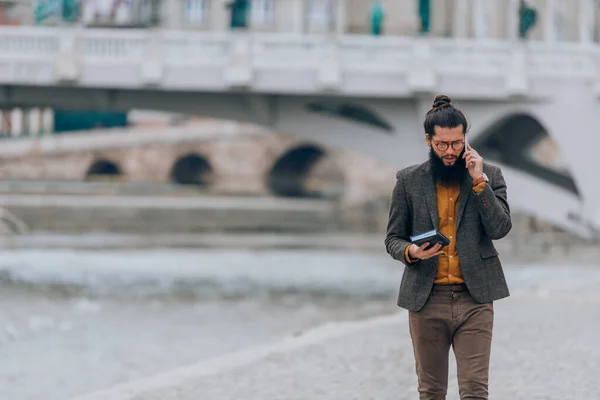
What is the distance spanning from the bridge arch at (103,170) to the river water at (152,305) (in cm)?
3107

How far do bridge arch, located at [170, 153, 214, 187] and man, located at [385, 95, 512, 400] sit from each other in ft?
191

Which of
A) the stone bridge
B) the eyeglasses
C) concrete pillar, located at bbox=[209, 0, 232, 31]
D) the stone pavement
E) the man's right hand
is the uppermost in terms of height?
the eyeglasses

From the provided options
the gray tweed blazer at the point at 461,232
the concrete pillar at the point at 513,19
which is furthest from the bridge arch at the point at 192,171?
the gray tweed blazer at the point at 461,232

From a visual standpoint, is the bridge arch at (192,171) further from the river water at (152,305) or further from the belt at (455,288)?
the belt at (455,288)

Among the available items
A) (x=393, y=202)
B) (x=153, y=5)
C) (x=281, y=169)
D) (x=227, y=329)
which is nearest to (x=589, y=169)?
(x=227, y=329)

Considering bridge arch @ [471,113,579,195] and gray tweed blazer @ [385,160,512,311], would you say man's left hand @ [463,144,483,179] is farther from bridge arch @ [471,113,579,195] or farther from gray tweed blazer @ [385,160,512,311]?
bridge arch @ [471,113,579,195]

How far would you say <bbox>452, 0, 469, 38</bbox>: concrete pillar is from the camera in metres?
34.5

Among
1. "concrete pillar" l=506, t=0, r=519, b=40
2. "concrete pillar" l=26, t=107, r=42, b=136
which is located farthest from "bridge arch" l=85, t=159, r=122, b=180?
"concrete pillar" l=506, t=0, r=519, b=40

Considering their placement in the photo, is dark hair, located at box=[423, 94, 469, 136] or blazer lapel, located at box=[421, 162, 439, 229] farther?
blazer lapel, located at box=[421, 162, 439, 229]

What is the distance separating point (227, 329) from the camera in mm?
16828

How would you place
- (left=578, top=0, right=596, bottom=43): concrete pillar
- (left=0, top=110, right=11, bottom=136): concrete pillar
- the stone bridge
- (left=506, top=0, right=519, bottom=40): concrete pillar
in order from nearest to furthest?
1. (left=578, top=0, right=596, bottom=43): concrete pillar
2. (left=506, top=0, right=519, bottom=40): concrete pillar
3. the stone bridge
4. (left=0, top=110, right=11, bottom=136): concrete pillar

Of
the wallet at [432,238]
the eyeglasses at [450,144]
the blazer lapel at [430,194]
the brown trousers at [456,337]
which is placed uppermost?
the eyeglasses at [450,144]

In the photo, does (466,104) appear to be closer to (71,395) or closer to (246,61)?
(246,61)

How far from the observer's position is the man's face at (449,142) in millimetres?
4977
